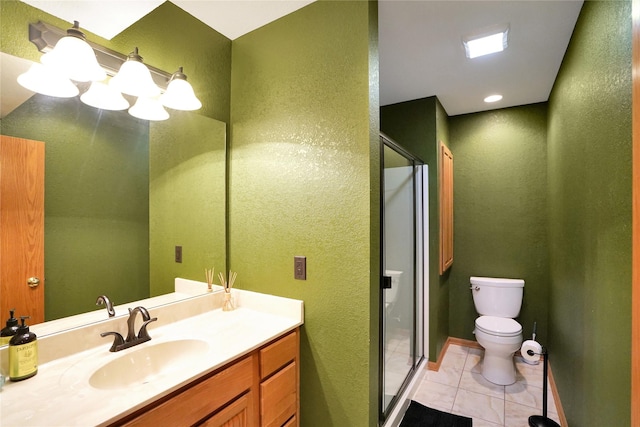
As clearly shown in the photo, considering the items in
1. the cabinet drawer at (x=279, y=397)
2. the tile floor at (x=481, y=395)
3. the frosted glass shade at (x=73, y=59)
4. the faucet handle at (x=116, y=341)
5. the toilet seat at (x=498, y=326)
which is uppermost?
the frosted glass shade at (x=73, y=59)

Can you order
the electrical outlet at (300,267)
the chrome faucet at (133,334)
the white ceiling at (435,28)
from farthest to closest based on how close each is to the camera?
the electrical outlet at (300,267), the white ceiling at (435,28), the chrome faucet at (133,334)

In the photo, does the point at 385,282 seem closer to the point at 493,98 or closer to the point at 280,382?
the point at 280,382

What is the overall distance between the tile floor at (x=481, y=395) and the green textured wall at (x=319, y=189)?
1.09 meters

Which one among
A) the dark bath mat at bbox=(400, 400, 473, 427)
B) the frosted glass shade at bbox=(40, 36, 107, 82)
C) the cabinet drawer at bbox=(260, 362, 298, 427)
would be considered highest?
the frosted glass shade at bbox=(40, 36, 107, 82)

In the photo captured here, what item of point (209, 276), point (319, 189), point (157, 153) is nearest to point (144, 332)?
point (209, 276)

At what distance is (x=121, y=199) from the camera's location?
1325 mm

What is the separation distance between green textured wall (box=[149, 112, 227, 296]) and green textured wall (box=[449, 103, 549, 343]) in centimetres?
260

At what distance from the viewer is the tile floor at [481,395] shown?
204cm

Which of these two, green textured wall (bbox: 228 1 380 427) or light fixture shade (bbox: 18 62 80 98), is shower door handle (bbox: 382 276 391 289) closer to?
green textured wall (bbox: 228 1 380 427)

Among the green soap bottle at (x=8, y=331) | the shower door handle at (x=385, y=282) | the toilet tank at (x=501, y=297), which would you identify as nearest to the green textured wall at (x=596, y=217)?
the toilet tank at (x=501, y=297)

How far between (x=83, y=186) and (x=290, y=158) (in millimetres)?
936

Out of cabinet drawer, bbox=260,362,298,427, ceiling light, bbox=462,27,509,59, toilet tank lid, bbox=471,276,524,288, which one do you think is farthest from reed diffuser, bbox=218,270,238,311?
toilet tank lid, bbox=471,276,524,288

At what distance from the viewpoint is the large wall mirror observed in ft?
3.62

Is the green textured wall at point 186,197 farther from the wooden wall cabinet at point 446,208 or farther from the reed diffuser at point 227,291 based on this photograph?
the wooden wall cabinet at point 446,208
